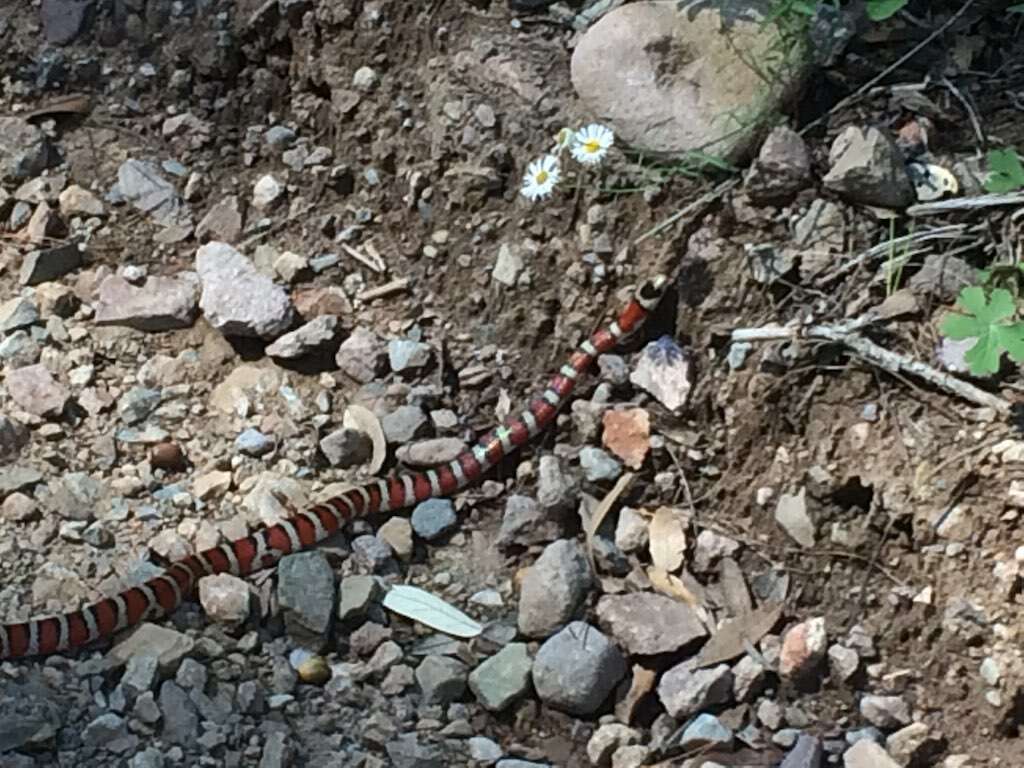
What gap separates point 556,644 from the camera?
4492 mm

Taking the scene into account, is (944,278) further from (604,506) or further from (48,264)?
(48,264)

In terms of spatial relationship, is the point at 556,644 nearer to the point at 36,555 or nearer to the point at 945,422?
the point at 945,422

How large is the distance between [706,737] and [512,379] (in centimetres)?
154

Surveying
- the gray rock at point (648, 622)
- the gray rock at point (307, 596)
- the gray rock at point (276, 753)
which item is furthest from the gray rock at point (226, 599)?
the gray rock at point (648, 622)

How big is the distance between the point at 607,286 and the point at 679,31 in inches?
35.4

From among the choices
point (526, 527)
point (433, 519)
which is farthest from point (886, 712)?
point (433, 519)

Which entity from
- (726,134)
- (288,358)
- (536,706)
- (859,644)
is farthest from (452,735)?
(726,134)

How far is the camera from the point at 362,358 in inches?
210

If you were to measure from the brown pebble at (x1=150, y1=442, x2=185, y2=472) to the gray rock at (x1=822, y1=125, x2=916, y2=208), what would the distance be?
7.78ft

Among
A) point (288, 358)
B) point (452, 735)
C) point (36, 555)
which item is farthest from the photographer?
point (288, 358)

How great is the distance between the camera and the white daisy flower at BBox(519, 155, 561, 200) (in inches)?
205

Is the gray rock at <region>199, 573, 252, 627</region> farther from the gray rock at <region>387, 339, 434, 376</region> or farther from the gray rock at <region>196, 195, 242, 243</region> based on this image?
the gray rock at <region>196, 195, 242, 243</region>

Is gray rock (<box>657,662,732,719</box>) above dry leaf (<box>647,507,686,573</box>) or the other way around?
the other way around

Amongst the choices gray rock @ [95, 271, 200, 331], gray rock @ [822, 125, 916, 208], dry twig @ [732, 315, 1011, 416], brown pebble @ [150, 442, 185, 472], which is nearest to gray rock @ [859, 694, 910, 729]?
dry twig @ [732, 315, 1011, 416]
